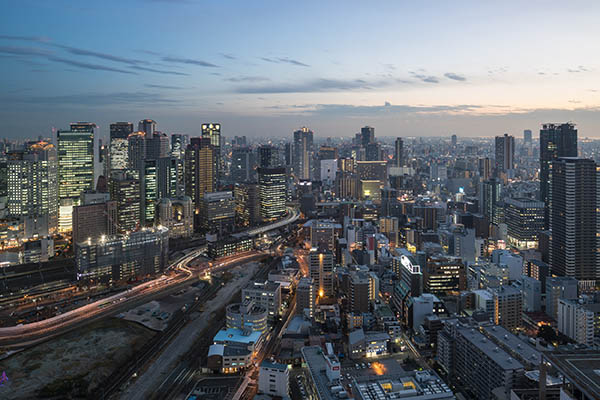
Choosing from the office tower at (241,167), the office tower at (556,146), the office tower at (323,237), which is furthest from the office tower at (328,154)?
the office tower at (323,237)

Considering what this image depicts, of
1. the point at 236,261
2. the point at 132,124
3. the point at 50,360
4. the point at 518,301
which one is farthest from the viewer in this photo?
the point at 132,124

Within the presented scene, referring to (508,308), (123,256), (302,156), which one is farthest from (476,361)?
(302,156)

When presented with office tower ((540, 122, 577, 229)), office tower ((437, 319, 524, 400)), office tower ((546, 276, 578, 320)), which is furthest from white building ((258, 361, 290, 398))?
office tower ((540, 122, 577, 229))

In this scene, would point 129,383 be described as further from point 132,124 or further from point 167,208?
point 132,124

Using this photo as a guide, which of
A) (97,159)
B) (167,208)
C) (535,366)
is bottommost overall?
(535,366)

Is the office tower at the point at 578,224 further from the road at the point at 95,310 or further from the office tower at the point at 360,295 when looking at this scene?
the road at the point at 95,310

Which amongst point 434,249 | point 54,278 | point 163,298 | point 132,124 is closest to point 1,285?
point 54,278

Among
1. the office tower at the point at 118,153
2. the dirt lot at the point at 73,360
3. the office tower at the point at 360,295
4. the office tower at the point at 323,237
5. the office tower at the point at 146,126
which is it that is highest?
the office tower at the point at 146,126

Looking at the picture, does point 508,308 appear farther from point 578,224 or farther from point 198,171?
point 198,171
